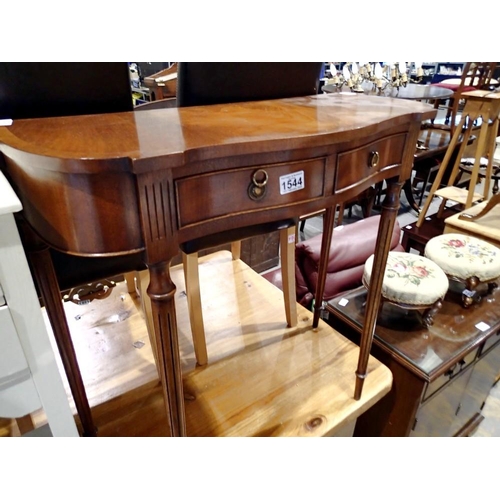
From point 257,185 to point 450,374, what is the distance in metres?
0.89

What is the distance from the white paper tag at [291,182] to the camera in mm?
531

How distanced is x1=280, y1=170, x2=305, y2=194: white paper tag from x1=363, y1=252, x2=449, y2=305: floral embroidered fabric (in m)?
0.59

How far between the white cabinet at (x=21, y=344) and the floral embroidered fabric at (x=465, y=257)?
1.13 metres

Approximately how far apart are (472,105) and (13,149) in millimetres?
2115

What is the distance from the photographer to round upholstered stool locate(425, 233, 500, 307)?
117 cm

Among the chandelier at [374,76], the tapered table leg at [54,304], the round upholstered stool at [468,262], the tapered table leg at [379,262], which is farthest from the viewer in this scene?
the chandelier at [374,76]

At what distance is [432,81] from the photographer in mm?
5504

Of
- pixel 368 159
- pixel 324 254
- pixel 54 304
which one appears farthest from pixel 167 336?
pixel 324 254

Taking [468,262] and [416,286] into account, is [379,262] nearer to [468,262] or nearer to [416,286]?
[416,286]

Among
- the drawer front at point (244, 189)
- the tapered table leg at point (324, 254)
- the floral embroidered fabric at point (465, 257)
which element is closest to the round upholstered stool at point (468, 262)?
the floral embroidered fabric at point (465, 257)

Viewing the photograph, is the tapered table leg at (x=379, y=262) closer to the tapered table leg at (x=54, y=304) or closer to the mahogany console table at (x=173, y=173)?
the mahogany console table at (x=173, y=173)

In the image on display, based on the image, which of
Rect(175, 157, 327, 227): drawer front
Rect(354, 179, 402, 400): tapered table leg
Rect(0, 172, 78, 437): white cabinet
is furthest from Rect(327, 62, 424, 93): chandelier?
Rect(0, 172, 78, 437): white cabinet

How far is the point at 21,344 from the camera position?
1.67ft

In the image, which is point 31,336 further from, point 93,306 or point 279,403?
point 93,306
